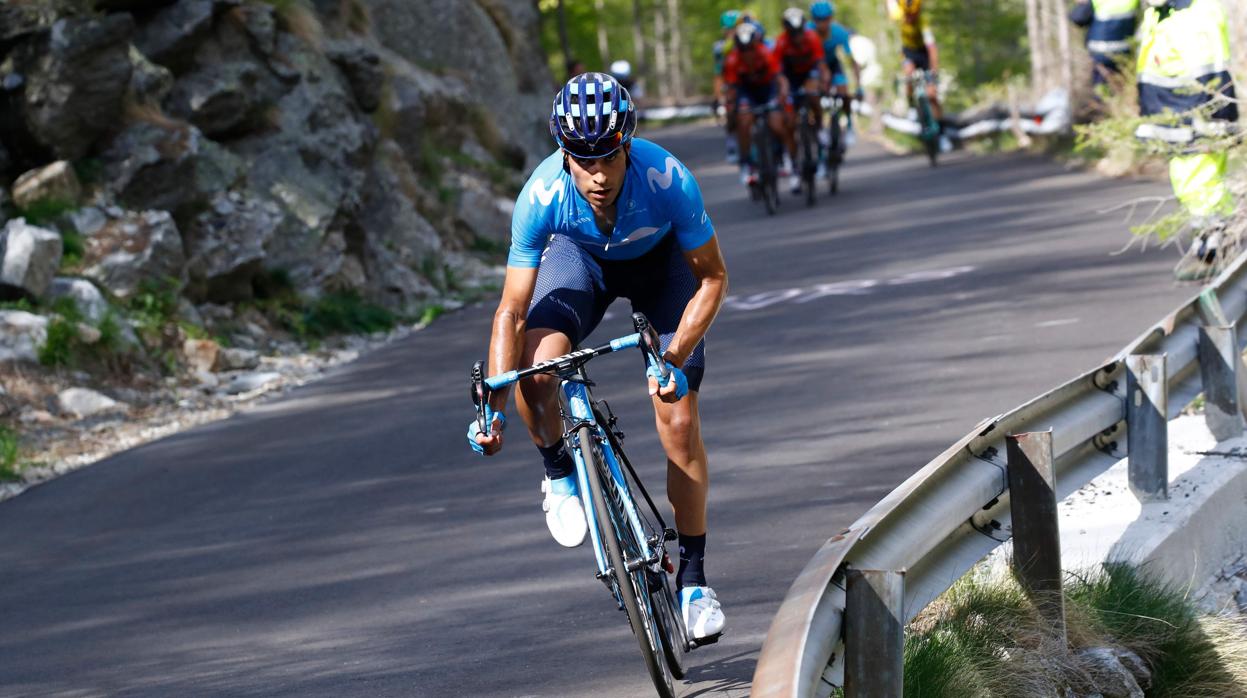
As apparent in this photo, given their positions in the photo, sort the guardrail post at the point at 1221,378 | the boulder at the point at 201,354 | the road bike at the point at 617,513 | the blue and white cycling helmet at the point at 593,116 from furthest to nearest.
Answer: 1. the boulder at the point at 201,354
2. the guardrail post at the point at 1221,378
3. the blue and white cycling helmet at the point at 593,116
4. the road bike at the point at 617,513

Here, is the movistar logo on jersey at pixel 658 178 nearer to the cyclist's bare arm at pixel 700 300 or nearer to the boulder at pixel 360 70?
the cyclist's bare arm at pixel 700 300

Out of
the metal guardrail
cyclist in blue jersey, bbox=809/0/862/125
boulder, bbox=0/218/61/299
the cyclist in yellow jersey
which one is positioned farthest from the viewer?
the cyclist in yellow jersey

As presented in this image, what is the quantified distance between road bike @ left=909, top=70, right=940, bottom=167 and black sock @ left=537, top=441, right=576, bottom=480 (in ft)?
67.3

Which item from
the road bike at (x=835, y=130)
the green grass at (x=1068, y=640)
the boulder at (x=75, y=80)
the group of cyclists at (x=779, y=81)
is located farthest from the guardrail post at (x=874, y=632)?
the road bike at (x=835, y=130)

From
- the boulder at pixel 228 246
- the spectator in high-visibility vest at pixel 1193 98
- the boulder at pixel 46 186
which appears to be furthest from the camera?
the boulder at pixel 228 246

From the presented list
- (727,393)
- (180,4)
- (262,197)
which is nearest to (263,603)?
(727,393)

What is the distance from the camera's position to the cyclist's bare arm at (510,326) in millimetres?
5590

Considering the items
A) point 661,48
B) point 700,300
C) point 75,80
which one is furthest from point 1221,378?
point 661,48

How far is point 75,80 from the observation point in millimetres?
15719

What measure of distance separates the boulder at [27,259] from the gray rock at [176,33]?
14.2ft

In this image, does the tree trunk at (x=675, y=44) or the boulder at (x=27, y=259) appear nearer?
the boulder at (x=27, y=259)

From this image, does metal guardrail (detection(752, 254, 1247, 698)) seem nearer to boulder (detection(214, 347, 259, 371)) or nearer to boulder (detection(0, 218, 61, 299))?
boulder (detection(214, 347, 259, 371))

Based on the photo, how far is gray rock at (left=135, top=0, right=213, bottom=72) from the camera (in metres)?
17.9

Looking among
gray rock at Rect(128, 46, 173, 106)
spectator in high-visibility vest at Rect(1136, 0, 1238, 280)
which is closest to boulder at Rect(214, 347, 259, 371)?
gray rock at Rect(128, 46, 173, 106)
